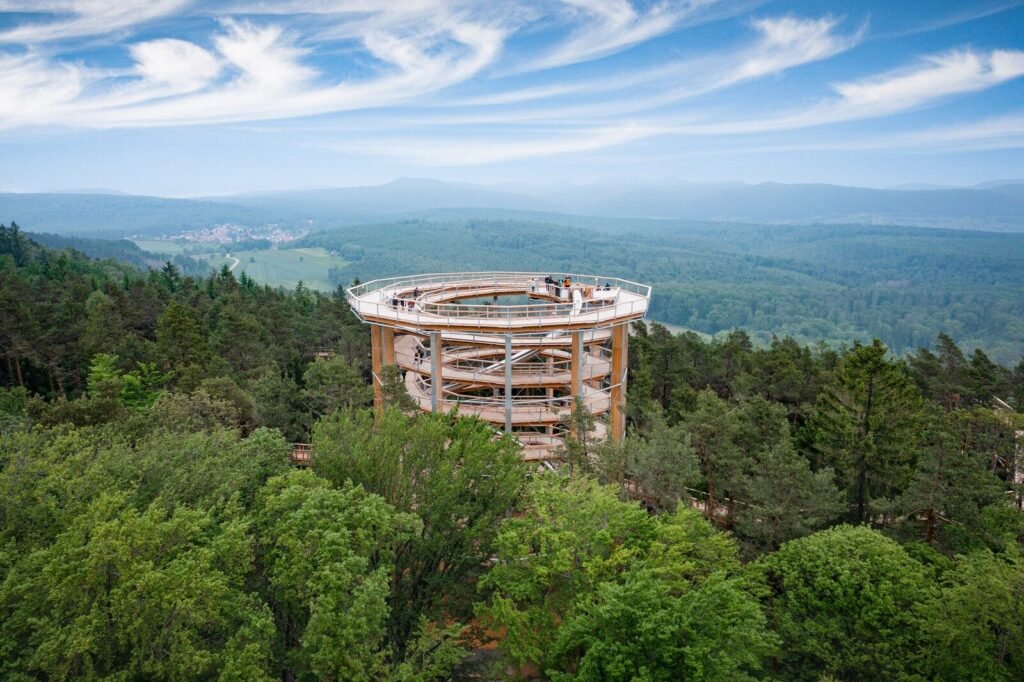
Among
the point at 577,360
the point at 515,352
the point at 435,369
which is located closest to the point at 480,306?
the point at 435,369

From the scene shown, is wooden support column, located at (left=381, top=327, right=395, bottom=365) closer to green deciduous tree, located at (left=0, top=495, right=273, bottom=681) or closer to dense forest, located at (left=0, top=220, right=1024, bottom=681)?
dense forest, located at (left=0, top=220, right=1024, bottom=681)

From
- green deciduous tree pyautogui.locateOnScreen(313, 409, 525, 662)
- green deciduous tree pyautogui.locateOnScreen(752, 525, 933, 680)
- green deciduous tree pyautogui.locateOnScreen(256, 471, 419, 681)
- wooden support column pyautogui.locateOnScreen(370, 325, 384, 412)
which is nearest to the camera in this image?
green deciduous tree pyautogui.locateOnScreen(256, 471, 419, 681)

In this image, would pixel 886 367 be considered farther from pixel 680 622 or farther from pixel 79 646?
pixel 79 646

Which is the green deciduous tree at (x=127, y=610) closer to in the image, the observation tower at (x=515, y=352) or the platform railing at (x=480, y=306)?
the observation tower at (x=515, y=352)

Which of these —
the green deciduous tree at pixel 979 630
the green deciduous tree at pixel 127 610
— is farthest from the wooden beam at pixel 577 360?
the green deciduous tree at pixel 127 610

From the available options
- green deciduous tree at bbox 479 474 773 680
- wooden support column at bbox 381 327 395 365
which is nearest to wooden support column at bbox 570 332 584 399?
wooden support column at bbox 381 327 395 365

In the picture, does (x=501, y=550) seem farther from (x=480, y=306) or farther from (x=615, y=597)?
(x=480, y=306)
